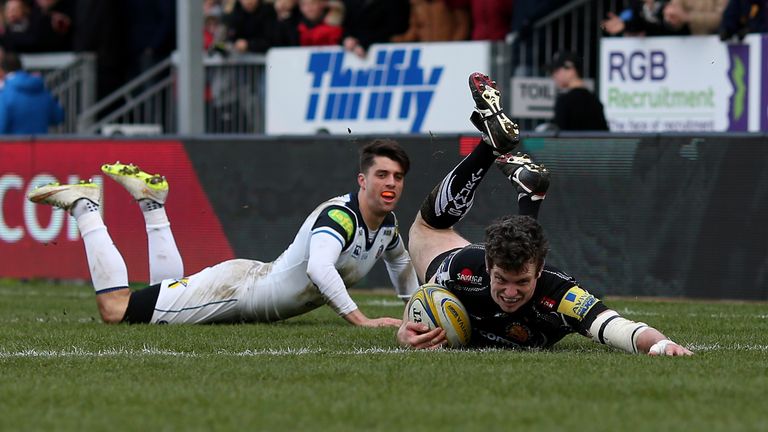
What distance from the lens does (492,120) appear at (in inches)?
367

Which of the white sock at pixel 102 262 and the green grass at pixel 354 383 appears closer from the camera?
the green grass at pixel 354 383

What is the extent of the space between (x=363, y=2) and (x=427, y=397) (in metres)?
12.5

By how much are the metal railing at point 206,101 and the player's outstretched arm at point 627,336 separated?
36.4 ft

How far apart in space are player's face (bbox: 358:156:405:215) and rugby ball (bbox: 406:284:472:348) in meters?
1.50

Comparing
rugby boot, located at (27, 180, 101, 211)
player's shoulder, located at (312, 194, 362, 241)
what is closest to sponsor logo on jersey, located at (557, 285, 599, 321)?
player's shoulder, located at (312, 194, 362, 241)

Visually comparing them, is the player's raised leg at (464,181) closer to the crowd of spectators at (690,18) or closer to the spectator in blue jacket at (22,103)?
the crowd of spectators at (690,18)

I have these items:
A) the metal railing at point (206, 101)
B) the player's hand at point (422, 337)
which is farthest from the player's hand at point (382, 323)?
the metal railing at point (206, 101)

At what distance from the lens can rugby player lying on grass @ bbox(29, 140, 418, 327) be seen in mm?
9883

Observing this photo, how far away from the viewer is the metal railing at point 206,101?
746 inches

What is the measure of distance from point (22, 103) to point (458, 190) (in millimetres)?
9261

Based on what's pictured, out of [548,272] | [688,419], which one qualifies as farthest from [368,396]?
[548,272]

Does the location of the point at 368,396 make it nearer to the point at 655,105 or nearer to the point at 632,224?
the point at 632,224

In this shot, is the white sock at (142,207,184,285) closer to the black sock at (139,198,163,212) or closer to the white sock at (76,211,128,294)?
the black sock at (139,198,163,212)

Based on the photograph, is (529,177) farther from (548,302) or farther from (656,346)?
(656,346)
